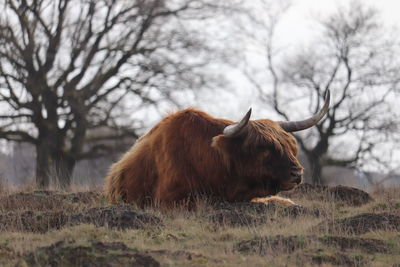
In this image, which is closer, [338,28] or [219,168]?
[219,168]

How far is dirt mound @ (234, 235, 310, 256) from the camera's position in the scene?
7361mm

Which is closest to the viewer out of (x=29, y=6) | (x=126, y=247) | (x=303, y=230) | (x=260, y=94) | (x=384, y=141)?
(x=126, y=247)

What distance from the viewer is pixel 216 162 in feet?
33.6

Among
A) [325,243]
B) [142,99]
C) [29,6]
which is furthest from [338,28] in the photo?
[325,243]

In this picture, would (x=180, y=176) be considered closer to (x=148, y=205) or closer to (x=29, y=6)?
(x=148, y=205)

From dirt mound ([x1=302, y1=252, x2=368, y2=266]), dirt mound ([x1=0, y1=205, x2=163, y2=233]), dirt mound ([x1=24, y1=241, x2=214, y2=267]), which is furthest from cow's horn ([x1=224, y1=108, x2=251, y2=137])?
dirt mound ([x1=24, y1=241, x2=214, y2=267])

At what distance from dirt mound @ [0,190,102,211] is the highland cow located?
35.6 inches

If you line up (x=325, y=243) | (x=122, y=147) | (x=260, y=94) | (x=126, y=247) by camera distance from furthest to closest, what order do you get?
(x=260, y=94), (x=122, y=147), (x=325, y=243), (x=126, y=247)

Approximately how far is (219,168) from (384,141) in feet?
78.8

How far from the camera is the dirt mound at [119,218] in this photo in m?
8.38

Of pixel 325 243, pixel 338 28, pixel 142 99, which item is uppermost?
pixel 338 28

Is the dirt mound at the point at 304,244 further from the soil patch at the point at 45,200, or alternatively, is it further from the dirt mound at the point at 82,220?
the soil patch at the point at 45,200

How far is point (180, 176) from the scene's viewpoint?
10.1 meters

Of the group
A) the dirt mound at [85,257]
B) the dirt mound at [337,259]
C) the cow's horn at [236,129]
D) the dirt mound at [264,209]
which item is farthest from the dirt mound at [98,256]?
the cow's horn at [236,129]
